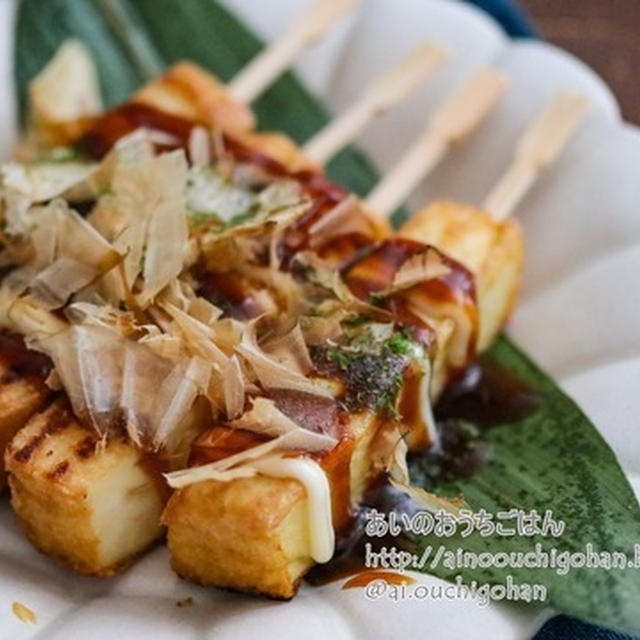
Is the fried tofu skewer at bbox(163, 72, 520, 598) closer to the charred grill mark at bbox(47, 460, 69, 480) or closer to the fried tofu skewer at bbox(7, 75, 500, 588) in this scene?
the fried tofu skewer at bbox(7, 75, 500, 588)

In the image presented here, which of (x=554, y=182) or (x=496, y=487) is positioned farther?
(x=554, y=182)

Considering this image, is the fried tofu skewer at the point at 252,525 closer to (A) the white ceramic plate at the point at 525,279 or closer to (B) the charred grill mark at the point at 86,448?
(A) the white ceramic plate at the point at 525,279

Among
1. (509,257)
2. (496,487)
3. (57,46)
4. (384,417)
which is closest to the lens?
(384,417)

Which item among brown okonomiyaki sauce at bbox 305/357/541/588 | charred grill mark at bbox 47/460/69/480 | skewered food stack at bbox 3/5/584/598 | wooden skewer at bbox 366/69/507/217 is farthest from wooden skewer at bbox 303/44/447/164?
charred grill mark at bbox 47/460/69/480

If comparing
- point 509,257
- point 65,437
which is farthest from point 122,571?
point 509,257

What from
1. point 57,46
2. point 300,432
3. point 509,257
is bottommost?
point 509,257

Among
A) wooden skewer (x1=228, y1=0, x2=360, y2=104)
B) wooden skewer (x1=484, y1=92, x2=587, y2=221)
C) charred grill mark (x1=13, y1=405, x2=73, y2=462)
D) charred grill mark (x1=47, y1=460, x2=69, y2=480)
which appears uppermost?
wooden skewer (x1=228, y1=0, x2=360, y2=104)

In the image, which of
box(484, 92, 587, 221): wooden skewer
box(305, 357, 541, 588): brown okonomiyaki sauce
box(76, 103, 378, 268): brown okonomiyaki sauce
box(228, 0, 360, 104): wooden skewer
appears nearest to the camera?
box(305, 357, 541, 588): brown okonomiyaki sauce

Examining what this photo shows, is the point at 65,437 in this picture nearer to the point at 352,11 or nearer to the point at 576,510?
the point at 576,510
